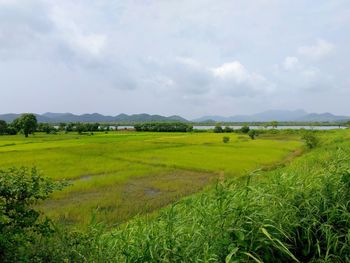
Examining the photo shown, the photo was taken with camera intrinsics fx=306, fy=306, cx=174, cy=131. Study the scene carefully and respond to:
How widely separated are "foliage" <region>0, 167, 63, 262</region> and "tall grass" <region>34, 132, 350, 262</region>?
0.98 ft

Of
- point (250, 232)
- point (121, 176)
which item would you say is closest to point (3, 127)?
point (121, 176)

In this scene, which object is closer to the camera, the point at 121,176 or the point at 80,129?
the point at 121,176

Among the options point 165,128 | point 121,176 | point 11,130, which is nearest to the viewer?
point 121,176

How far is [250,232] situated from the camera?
2508mm

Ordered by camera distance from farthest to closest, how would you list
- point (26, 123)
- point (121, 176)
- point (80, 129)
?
point (80, 129), point (26, 123), point (121, 176)

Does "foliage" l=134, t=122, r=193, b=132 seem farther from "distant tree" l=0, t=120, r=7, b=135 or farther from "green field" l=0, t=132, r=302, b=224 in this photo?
"green field" l=0, t=132, r=302, b=224

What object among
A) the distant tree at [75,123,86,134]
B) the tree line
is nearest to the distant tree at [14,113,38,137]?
the tree line

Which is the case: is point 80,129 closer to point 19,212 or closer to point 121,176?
point 121,176

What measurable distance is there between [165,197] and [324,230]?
→ 9216 mm

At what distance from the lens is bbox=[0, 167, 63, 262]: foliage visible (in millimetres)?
3117

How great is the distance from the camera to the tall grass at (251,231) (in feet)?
8.32

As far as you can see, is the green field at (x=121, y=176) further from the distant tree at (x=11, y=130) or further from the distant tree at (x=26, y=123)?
the distant tree at (x=11, y=130)

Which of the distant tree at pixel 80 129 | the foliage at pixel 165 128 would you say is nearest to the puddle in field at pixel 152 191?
the distant tree at pixel 80 129

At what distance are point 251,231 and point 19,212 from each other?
250cm
